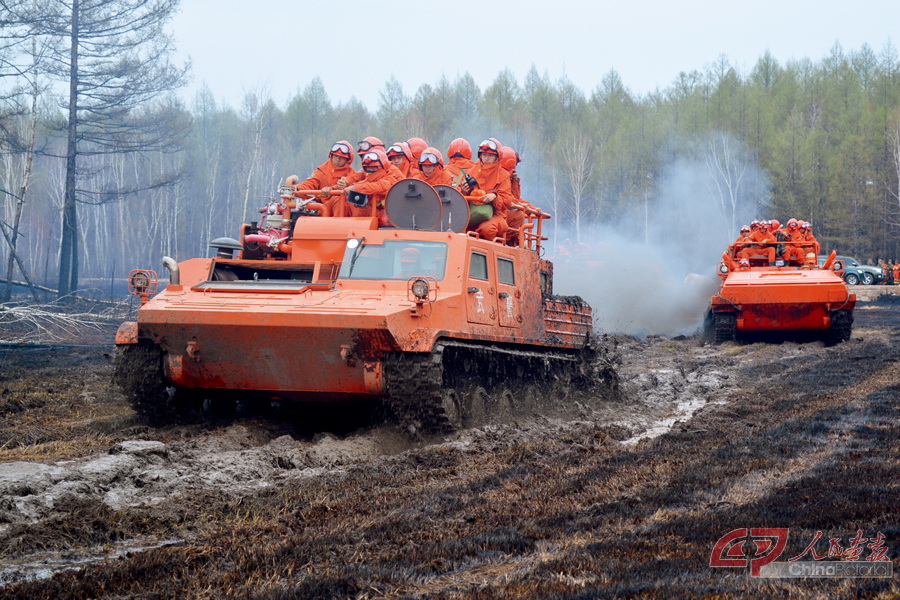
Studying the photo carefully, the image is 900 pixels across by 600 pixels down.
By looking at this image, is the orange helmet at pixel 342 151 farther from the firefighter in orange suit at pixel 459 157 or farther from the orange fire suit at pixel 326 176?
the firefighter in orange suit at pixel 459 157

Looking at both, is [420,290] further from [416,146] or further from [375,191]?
[416,146]

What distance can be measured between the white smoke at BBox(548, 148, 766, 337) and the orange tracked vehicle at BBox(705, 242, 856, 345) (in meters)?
3.05

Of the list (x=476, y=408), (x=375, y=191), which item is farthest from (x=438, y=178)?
(x=476, y=408)

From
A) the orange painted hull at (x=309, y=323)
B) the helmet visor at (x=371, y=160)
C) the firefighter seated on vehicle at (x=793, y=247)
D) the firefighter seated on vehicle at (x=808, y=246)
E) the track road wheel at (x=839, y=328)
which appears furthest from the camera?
the firefighter seated on vehicle at (x=793, y=247)

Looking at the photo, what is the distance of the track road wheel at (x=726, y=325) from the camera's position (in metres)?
19.9

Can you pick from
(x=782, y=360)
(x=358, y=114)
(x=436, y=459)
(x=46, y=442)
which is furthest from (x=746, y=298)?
(x=358, y=114)

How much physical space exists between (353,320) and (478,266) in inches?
87.7

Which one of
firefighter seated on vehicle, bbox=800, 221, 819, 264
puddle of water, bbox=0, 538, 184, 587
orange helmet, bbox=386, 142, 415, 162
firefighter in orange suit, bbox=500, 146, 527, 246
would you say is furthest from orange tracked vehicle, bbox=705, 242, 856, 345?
puddle of water, bbox=0, 538, 184, 587

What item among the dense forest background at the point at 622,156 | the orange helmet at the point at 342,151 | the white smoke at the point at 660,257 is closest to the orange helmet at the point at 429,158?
the orange helmet at the point at 342,151

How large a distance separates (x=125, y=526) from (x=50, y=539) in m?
0.42

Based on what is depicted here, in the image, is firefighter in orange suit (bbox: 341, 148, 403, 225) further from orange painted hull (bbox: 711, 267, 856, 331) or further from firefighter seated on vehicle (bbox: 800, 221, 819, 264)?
firefighter seated on vehicle (bbox: 800, 221, 819, 264)

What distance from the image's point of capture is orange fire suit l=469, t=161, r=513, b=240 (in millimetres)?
12133

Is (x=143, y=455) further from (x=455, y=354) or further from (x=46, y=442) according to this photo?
(x=455, y=354)

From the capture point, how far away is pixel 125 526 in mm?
5742
